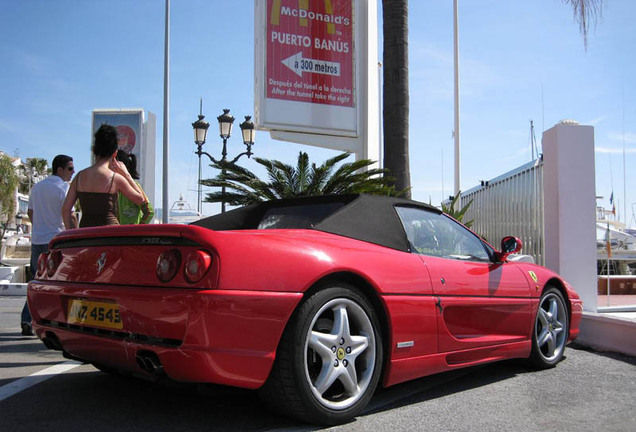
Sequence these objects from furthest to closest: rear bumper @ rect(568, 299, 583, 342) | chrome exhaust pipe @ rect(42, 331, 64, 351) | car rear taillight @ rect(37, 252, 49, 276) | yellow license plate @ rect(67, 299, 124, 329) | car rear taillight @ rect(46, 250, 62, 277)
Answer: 1. rear bumper @ rect(568, 299, 583, 342)
2. car rear taillight @ rect(37, 252, 49, 276)
3. car rear taillight @ rect(46, 250, 62, 277)
4. chrome exhaust pipe @ rect(42, 331, 64, 351)
5. yellow license plate @ rect(67, 299, 124, 329)

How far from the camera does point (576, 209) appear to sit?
7.83 metres

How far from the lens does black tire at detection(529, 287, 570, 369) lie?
435 cm

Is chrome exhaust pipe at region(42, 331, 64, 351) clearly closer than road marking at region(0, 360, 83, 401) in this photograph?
Yes

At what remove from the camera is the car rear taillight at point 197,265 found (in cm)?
249

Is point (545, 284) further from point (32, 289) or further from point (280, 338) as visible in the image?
point (32, 289)

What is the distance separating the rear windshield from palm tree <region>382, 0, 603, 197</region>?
4.62 m

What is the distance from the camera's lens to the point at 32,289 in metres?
3.37

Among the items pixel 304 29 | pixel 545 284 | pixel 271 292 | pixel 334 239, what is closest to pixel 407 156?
pixel 304 29

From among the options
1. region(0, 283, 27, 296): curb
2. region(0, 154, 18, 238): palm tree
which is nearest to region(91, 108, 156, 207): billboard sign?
region(0, 283, 27, 296): curb

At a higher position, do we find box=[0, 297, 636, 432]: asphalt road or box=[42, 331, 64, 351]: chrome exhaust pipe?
box=[42, 331, 64, 351]: chrome exhaust pipe

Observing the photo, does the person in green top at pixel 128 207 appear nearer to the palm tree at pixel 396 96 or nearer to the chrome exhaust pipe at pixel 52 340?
the chrome exhaust pipe at pixel 52 340

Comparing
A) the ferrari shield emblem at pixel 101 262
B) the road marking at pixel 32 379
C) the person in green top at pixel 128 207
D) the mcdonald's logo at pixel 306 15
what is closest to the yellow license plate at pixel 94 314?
the ferrari shield emblem at pixel 101 262

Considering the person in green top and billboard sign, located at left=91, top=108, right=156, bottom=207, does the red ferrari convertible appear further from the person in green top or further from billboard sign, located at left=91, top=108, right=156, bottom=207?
billboard sign, located at left=91, top=108, right=156, bottom=207

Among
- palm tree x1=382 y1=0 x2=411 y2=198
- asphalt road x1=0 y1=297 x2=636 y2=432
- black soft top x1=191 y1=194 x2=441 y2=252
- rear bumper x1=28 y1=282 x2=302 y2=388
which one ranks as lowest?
asphalt road x1=0 y1=297 x2=636 y2=432
